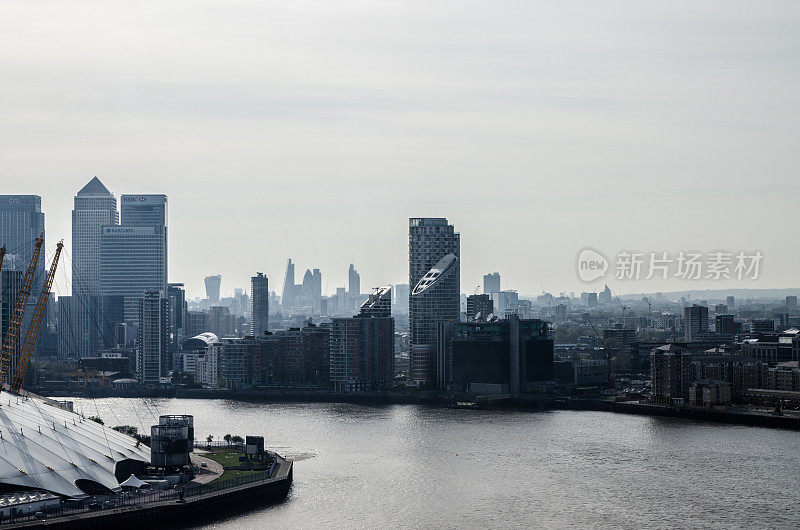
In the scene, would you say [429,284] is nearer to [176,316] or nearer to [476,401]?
[476,401]

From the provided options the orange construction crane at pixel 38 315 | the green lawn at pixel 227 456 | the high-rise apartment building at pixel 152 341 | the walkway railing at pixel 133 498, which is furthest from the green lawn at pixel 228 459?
the high-rise apartment building at pixel 152 341

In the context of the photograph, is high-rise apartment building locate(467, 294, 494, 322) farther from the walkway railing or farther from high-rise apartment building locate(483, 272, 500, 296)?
high-rise apartment building locate(483, 272, 500, 296)

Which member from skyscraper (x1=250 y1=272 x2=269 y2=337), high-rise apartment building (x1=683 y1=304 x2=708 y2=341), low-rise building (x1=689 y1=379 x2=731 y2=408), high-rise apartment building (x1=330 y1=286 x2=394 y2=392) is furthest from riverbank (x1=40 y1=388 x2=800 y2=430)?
skyscraper (x1=250 y1=272 x2=269 y2=337)

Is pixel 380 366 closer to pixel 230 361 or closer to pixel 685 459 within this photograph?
pixel 230 361

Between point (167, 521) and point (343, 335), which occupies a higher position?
point (343, 335)

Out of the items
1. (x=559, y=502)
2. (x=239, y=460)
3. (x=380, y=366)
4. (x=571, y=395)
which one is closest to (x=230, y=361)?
(x=380, y=366)

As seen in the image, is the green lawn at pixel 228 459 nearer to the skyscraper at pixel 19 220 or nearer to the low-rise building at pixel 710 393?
the low-rise building at pixel 710 393
